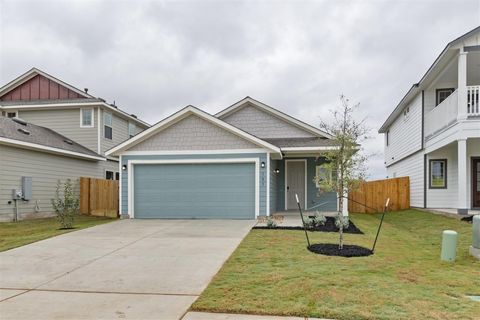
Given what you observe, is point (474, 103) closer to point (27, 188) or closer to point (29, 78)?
point (27, 188)

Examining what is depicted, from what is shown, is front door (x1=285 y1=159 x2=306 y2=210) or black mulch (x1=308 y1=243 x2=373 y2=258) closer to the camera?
black mulch (x1=308 y1=243 x2=373 y2=258)

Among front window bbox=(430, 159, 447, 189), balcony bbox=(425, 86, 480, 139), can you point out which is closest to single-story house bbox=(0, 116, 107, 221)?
balcony bbox=(425, 86, 480, 139)

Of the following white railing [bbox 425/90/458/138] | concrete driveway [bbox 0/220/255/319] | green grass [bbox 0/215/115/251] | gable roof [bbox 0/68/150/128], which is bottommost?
green grass [bbox 0/215/115/251]

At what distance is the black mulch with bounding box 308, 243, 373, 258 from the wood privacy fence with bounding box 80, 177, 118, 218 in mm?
11638

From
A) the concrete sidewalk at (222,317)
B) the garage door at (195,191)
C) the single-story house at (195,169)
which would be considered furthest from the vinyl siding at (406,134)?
the concrete sidewalk at (222,317)

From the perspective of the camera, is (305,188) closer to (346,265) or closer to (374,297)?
(346,265)

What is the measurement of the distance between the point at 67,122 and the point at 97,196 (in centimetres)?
549

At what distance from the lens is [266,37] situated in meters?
14.5

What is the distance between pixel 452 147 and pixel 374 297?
1338 centimetres

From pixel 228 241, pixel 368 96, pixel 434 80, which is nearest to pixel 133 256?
pixel 228 241

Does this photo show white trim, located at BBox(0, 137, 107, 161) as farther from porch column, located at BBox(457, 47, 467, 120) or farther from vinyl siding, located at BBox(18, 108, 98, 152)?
porch column, located at BBox(457, 47, 467, 120)

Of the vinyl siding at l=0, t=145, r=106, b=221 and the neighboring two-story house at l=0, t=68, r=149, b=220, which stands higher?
the neighboring two-story house at l=0, t=68, r=149, b=220

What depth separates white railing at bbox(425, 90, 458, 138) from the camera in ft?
42.2

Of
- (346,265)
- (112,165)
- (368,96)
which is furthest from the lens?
(112,165)
